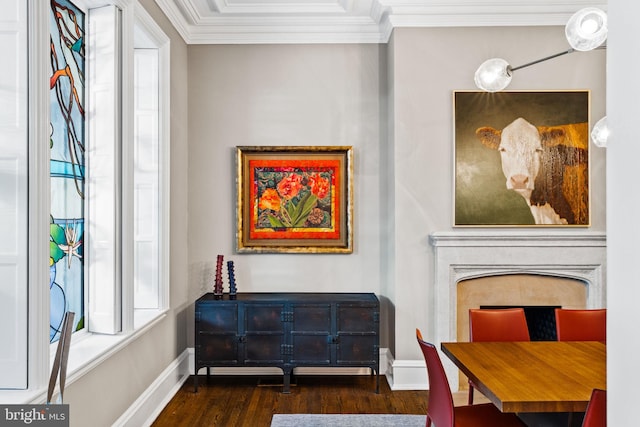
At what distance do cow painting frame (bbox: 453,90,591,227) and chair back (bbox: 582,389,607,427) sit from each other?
2.29 m

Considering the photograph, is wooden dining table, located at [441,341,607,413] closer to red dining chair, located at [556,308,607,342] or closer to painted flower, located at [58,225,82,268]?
red dining chair, located at [556,308,607,342]

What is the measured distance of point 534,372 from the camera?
2.22 m

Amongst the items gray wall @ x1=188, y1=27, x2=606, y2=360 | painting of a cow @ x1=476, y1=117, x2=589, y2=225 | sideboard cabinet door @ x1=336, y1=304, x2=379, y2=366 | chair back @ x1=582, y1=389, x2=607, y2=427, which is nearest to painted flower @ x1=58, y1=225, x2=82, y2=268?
gray wall @ x1=188, y1=27, x2=606, y2=360

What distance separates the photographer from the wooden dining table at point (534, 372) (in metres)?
1.88

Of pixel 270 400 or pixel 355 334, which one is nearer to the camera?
pixel 270 400

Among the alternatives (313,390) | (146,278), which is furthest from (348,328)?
(146,278)

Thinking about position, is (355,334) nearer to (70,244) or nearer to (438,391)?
(438,391)

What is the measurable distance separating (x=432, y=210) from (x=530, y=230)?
0.76m

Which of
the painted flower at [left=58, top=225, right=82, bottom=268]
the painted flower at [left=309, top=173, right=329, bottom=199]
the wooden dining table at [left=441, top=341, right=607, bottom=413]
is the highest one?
the painted flower at [left=309, top=173, right=329, bottom=199]

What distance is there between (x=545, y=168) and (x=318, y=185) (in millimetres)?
1765

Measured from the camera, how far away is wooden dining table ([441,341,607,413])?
74.1 inches

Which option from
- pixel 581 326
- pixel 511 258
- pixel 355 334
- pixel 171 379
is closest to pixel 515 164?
pixel 511 258

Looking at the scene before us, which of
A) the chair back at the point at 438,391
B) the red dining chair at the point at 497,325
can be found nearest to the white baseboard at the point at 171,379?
the red dining chair at the point at 497,325
